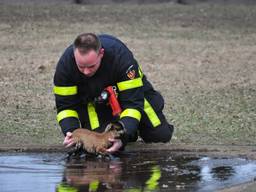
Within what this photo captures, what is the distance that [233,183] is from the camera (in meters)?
7.54

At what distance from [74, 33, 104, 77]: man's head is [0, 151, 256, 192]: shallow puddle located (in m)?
0.87

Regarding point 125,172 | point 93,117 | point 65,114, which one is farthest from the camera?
point 93,117

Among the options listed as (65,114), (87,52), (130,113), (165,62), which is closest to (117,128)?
(130,113)

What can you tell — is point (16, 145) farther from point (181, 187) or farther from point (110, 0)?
point (110, 0)

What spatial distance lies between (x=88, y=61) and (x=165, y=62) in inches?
309

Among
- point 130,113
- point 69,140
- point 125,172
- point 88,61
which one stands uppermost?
point 88,61

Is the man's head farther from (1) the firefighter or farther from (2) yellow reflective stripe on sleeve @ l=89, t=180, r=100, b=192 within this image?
(2) yellow reflective stripe on sleeve @ l=89, t=180, r=100, b=192

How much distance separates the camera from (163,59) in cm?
1627

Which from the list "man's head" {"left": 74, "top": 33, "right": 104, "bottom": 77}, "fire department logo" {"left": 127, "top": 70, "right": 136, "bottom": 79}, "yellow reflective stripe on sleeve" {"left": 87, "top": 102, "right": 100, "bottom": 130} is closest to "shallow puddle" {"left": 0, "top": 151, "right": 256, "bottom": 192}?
"yellow reflective stripe on sleeve" {"left": 87, "top": 102, "right": 100, "bottom": 130}

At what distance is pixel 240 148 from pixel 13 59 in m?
7.29

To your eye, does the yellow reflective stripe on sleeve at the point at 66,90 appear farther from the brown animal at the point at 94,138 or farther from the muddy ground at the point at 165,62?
the muddy ground at the point at 165,62

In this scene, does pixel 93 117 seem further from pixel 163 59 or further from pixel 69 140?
pixel 163 59

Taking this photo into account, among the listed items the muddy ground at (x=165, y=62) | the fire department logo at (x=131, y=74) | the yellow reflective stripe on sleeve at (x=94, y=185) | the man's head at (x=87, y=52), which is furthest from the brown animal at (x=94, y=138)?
the yellow reflective stripe on sleeve at (x=94, y=185)

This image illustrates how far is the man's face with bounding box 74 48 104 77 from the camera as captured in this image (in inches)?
321
